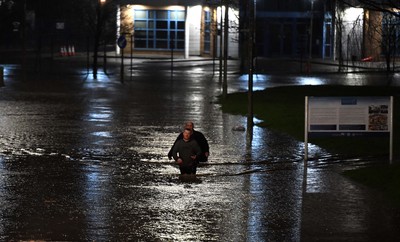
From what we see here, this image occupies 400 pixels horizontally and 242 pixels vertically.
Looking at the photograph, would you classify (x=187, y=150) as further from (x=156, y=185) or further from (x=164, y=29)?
(x=164, y=29)

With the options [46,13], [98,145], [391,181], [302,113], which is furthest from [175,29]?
[391,181]

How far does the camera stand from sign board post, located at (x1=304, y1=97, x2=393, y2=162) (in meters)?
17.3

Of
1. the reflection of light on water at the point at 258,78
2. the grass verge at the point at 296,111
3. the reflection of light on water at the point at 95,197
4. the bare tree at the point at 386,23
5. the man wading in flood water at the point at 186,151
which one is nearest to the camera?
the reflection of light on water at the point at 95,197

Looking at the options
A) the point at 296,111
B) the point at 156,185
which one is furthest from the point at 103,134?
the point at 296,111

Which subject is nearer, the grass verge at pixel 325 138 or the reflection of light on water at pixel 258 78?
the grass verge at pixel 325 138

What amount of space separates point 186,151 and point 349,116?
3461 millimetres

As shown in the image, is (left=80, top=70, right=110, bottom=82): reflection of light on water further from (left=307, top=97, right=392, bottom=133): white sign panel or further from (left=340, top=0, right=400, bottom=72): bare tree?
(left=307, top=97, right=392, bottom=133): white sign panel

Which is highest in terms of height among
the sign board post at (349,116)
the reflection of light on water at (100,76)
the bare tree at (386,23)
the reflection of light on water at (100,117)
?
the bare tree at (386,23)

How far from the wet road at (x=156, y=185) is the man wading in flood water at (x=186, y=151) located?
38cm

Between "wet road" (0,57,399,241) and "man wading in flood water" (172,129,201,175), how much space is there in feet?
1.24

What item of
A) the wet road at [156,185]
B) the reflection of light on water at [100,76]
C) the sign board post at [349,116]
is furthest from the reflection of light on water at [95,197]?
the reflection of light on water at [100,76]

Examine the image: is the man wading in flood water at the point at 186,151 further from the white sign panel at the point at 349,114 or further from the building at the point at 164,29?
the building at the point at 164,29

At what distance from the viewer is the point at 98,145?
20.2 meters

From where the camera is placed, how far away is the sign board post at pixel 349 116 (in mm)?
17312
